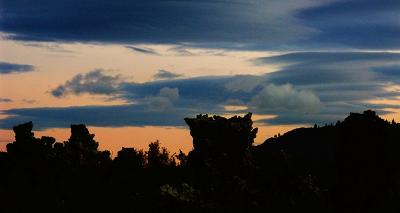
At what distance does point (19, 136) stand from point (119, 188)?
69.2 ft

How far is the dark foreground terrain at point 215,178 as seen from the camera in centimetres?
8375

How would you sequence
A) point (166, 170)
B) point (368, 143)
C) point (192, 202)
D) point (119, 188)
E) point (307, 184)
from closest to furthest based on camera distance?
1. point (368, 143)
2. point (192, 202)
3. point (307, 184)
4. point (119, 188)
5. point (166, 170)

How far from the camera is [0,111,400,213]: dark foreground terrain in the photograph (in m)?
83.8

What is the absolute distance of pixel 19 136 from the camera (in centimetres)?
12131

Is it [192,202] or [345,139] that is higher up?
[345,139]

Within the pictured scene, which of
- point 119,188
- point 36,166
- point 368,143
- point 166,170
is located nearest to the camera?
point 368,143

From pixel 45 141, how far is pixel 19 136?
14.1 ft

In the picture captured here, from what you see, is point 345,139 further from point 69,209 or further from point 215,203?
point 69,209

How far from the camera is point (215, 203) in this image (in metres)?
100

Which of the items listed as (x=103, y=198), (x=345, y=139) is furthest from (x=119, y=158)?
(x=345, y=139)

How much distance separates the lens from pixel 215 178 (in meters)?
105

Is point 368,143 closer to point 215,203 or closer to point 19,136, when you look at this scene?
point 215,203

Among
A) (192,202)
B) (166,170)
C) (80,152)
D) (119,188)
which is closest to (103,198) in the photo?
(119,188)

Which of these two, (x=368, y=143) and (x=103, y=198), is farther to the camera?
(x=103, y=198)
